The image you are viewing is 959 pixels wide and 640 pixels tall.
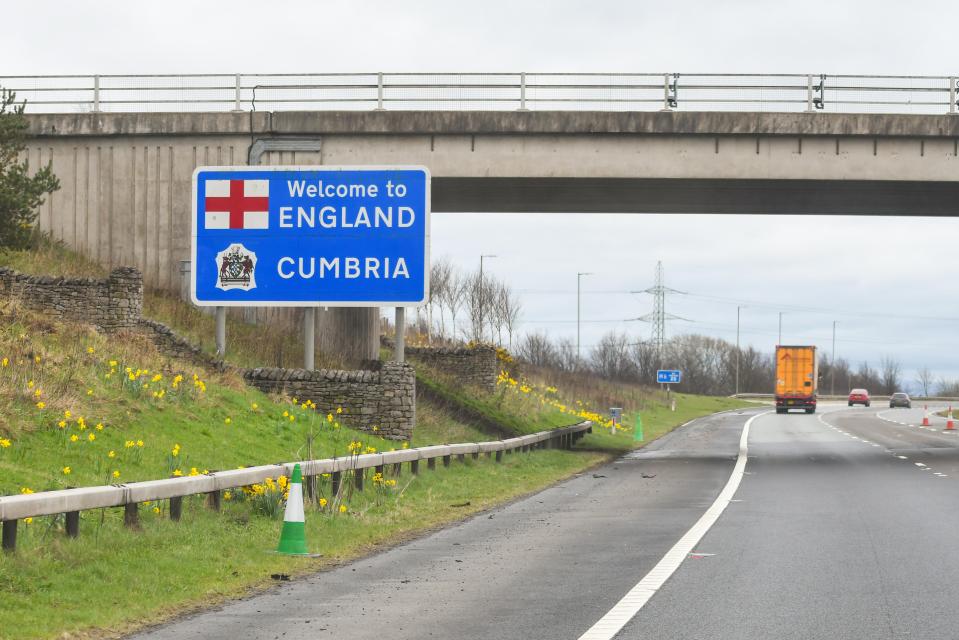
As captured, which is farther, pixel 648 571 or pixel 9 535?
pixel 648 571

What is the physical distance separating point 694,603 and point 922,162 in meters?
23.6

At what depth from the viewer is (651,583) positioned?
10383mm

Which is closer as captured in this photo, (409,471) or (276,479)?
(276,479)

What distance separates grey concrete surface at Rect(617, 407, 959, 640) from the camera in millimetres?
8500

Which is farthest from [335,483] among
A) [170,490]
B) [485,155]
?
[485,155]

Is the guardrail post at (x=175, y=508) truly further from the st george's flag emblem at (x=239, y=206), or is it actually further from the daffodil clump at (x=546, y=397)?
the daffodil clump at (x=546, y=397)

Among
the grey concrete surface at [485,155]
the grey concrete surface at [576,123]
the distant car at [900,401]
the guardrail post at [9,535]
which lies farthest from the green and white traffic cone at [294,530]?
the distant car at [900,401]

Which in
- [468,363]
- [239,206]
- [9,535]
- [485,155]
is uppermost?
[485,155]

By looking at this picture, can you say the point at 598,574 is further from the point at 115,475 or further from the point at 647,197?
the point at 647,197

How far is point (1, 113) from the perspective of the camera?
30078mm

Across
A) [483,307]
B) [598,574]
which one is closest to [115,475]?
[598,574]

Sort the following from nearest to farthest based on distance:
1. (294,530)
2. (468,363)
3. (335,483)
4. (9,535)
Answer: (9,535)
(294,530)
(335,483)
(468,363)

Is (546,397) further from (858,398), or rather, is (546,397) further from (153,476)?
(858,398)

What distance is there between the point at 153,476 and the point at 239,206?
11.3 meters
